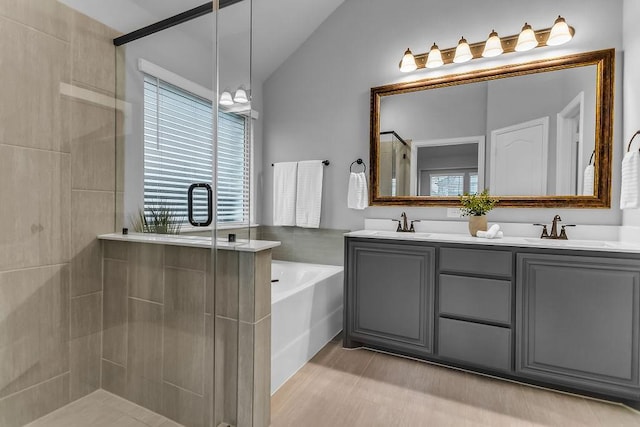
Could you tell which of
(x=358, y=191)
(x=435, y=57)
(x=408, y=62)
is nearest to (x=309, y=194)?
(x=358, y=191)

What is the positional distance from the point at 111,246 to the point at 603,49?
311 cm

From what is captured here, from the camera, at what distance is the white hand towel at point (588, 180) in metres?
2.08

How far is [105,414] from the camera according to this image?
140cm

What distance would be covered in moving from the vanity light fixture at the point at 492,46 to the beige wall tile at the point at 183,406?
2.64 metres

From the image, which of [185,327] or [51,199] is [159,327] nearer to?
[185,327]

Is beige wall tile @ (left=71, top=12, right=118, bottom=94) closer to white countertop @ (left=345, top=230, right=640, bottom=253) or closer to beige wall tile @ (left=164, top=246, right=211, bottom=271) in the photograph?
beige wall tile @ (left=164, top=246, right=211, bottom=271)

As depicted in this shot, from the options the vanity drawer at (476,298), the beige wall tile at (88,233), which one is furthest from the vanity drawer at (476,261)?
the beige wall tile at (88,233)

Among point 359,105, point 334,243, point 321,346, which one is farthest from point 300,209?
point 321,346

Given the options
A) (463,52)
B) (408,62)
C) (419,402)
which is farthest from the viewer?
(408,62)

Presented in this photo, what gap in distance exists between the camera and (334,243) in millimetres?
3004

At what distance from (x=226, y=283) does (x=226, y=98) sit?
2.72ft

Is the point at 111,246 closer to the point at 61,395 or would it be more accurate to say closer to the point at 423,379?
the point at 61,395

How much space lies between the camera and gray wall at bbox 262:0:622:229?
2.12 meters

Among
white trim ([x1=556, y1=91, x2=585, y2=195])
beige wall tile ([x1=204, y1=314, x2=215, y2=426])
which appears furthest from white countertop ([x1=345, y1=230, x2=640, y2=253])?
beige wall tile ([x1=204, y1=314, x2=215, y2=426])
